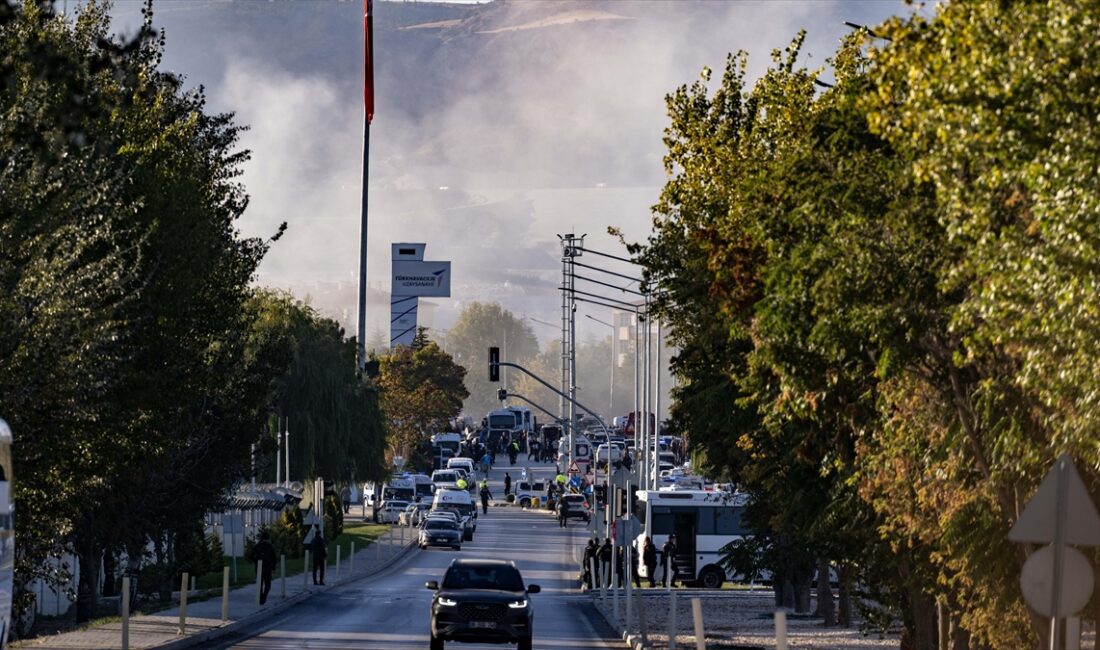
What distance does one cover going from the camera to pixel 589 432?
610 feet

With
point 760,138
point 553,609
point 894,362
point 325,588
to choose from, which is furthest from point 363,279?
point 894,362

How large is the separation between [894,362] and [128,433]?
16.3m

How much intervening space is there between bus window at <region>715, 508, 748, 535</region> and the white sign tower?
354 ft

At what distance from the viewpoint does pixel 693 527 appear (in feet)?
215

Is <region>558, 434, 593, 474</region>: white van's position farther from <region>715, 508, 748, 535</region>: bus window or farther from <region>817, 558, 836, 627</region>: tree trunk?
<region>817, 558, 836, 627</region>: tree trunk

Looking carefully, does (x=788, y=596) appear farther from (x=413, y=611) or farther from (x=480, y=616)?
(x=480, y=616)

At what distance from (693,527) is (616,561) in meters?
18.4

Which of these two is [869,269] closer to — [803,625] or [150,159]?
[150,159]

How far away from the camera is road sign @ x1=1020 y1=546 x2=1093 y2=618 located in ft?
38.0

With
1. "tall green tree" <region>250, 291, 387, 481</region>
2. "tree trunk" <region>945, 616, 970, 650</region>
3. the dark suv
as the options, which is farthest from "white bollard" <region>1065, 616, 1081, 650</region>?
"tall green tree" <region>250, 291, 387, 481</region>

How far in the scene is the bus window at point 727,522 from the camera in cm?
6536

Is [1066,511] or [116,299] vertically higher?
[116,299]

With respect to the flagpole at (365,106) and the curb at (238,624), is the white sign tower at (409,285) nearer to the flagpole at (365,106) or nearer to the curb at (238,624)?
the flagpole at (365,106)

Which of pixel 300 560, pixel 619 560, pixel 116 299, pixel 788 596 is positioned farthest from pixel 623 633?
pixel 300 560
